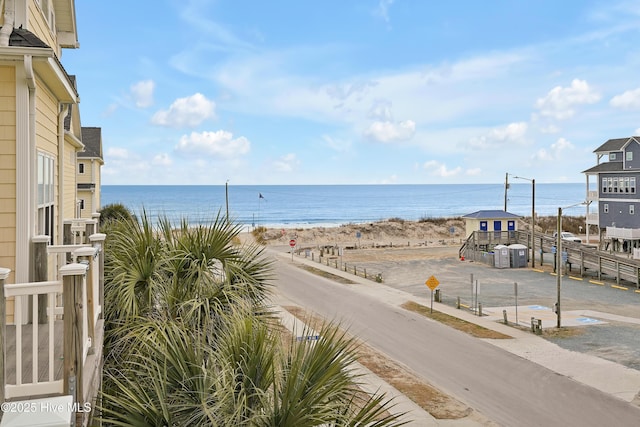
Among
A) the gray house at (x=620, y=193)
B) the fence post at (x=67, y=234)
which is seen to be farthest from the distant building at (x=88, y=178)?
the gray house at (x=620, y=193)

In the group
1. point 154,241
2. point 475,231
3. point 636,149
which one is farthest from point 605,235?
point 154,241

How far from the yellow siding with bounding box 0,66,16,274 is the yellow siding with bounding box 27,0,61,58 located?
2.92 metres

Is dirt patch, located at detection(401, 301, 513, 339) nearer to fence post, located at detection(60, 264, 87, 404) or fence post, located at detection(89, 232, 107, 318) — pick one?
fence post, located at detection(89, 232, 107, 318)

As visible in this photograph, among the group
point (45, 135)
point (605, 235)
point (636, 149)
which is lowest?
point (605, 235)

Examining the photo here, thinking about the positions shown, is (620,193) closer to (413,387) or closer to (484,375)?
(484,375)

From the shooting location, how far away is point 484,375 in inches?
631

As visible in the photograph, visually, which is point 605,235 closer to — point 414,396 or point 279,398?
point 414,396

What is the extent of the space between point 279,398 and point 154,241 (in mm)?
4696

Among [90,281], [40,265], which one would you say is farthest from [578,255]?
[90,281]

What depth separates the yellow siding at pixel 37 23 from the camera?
10.1 metres

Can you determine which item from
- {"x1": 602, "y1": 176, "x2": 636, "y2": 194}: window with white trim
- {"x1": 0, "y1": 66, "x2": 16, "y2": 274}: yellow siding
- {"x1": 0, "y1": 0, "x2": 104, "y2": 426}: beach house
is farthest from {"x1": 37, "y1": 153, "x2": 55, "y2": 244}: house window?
{"x1": 602, "y1": 176, "x2": 636, "y2": 194}: window with white trim

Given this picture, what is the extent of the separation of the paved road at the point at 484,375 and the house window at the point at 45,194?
587cm

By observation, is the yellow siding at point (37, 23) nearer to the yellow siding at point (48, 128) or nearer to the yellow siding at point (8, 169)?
the yellow siding at point (48, 128)

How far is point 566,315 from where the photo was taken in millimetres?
24438
